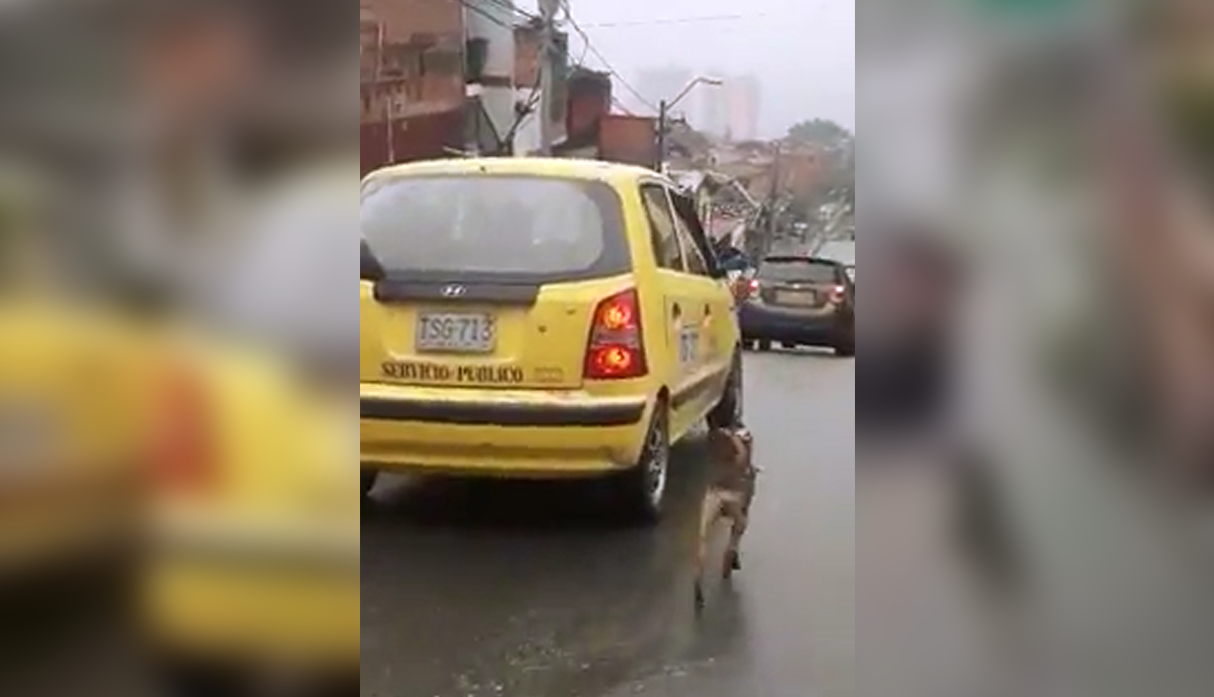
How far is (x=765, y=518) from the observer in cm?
200

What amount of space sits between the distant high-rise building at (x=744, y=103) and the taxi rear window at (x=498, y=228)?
521mm

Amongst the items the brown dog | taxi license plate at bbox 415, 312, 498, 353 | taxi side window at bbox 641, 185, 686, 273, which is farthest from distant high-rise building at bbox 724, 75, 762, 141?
taxi license plate at bbox 415, 312, 498, 353

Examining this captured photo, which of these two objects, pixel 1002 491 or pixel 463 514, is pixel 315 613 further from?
pixel 463 514

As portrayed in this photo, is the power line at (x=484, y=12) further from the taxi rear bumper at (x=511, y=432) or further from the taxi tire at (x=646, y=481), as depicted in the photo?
the taxi tire at (x=646, y=481)

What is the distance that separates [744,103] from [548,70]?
30 centimetres

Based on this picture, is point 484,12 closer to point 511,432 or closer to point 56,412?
point 56,412

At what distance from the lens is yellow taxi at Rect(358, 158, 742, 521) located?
207 cm

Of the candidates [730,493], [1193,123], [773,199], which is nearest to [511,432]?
[730,493]

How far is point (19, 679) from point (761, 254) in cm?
98

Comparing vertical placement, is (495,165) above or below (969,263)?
above

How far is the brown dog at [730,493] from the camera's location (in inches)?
77.7

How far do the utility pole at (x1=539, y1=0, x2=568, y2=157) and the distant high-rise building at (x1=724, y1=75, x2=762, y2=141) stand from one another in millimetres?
210

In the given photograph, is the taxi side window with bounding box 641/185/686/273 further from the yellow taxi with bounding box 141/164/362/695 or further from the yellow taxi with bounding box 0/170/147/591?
the yellow taxi with bounding box 0/170/147/591

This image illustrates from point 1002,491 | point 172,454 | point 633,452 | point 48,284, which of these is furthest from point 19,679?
point 633,452
